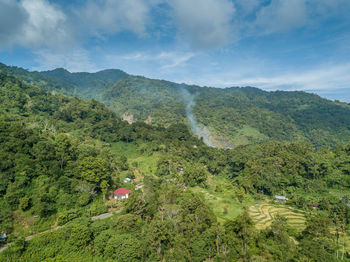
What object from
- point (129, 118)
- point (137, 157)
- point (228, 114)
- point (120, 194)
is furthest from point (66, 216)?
point (228, 114)

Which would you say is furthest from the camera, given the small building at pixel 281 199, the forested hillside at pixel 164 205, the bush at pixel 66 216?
the small building at pixel 281 199

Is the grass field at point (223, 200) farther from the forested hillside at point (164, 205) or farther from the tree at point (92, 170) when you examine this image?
the tree at point (92, 170)

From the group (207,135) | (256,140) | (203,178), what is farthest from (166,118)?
(203,178)

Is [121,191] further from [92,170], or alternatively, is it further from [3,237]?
[3,237]

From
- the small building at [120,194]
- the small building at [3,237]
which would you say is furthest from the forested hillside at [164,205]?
the small building at [120,194]

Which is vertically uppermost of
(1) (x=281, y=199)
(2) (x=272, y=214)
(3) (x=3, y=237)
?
(3) (x=3, y=237)

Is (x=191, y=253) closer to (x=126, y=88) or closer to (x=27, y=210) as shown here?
(x=27, y=210)

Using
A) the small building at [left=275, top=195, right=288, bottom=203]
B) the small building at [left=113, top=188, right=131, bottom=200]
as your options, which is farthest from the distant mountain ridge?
the small building at [left=113, top=188, right=131, bottom=200]
